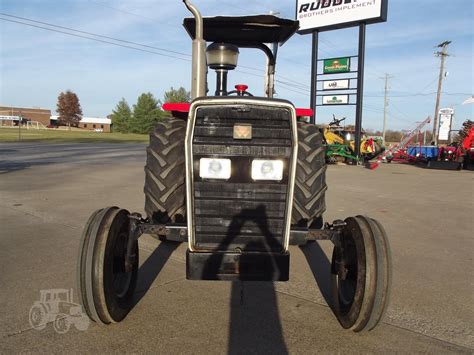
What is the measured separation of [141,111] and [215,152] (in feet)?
282

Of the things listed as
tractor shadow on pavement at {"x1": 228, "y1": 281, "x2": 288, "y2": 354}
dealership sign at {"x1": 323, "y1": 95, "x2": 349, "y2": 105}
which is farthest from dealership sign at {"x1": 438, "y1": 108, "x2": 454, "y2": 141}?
tractor shadow on pavement at {"x1": 228, "y1": 281, "x2": 288, "y2": 354}

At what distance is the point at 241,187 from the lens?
2.87 m

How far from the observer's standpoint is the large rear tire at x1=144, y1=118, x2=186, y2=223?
3596 millimetres

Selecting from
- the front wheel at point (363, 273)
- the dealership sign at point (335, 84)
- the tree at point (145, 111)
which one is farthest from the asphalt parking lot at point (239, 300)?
the tree at point (145, 111)

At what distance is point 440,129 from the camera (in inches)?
1262

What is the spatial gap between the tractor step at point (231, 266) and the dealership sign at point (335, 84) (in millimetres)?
17811

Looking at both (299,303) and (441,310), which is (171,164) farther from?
(441,310)

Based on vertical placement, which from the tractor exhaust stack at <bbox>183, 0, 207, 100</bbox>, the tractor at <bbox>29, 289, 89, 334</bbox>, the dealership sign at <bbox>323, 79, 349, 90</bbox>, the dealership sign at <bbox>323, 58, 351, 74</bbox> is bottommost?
the tractor at <bbox>29, 289, 89, 334</bbox>

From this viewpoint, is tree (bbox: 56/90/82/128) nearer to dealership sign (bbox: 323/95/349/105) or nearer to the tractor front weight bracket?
Result: dealership sign (bbox: 323/95/349/105)

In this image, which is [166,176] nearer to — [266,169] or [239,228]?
[239,228]

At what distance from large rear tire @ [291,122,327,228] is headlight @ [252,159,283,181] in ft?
2.71

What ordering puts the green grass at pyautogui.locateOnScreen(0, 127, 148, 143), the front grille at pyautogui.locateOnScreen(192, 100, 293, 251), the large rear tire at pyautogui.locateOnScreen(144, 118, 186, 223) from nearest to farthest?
the front grille at pyautogui.locateOnScreen(192, 100, 293, 251) < the large rear tire at pyautogui.locateOnScreen(144, 118, 186, 223) < the green grass at pyautogui.locateOnScreen(0, 127, 148, 143)

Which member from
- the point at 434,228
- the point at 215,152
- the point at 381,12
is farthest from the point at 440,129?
the point at 215,152

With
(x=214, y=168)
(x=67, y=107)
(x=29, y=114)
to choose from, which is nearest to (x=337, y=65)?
(x=214, y=168)
